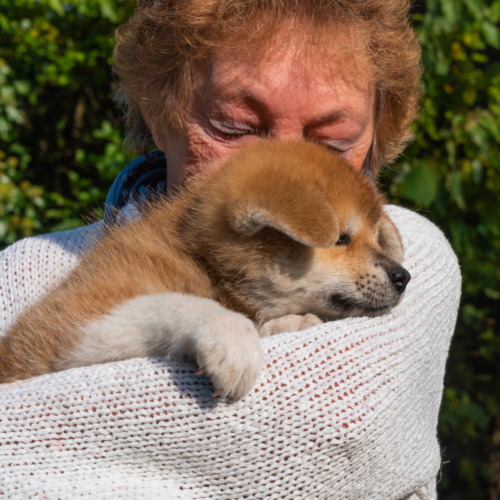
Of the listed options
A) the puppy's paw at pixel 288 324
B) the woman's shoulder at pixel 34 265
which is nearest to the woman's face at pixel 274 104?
the woman's shoulder at pixel 34 265

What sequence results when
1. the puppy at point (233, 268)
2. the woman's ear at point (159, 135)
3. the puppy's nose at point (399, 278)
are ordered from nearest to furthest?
the puppy at point (233, 268) < the puppy's nose at point (399, 278) < the woman's ear at point (159, 135)

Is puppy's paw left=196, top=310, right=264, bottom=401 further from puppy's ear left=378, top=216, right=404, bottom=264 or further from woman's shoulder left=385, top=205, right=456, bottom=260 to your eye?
woman's shoulder left=385, top=205, right=456, bottom=260

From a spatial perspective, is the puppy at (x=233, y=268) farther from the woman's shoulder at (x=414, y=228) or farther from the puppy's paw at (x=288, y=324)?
the woman's shoulder at (x=414, y=228)

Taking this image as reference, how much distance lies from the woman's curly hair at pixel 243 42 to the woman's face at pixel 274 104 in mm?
82

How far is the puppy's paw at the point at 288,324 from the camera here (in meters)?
1.82

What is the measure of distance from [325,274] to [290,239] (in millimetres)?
177

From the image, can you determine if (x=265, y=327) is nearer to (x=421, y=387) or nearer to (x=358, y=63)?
(x=421, y=387)

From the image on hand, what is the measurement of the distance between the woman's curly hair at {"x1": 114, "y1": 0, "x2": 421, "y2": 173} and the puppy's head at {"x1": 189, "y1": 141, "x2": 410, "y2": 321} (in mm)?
603

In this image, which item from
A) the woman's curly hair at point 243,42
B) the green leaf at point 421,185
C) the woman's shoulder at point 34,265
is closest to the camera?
the woman's curly hair at point 243,42

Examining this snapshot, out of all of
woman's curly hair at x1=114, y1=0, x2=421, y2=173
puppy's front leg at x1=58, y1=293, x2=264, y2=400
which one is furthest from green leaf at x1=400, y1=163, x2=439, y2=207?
puppy's front leg at x1=58, y1=293, x2=264, y2=400

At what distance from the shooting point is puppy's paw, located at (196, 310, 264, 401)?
4.63ft

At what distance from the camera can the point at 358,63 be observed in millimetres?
2428

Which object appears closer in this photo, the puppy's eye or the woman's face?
the puppy's eye

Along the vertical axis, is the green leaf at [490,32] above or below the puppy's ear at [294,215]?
below
